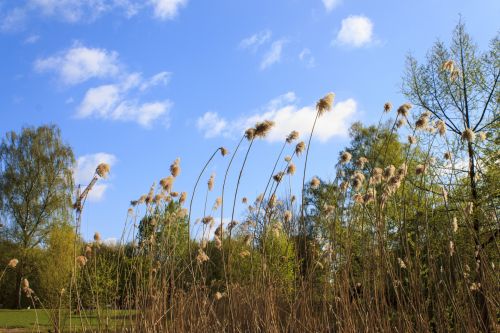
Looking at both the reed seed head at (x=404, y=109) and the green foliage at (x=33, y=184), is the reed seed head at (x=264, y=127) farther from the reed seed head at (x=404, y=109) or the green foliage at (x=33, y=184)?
the green foliage at (x=33, y=184)

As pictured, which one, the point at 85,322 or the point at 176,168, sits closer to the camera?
the point at 176,168

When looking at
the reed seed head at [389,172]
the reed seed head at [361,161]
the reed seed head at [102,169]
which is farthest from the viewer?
the reed seed head at [361,161]

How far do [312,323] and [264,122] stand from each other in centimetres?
159

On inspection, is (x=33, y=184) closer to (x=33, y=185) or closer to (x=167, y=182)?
(x=33, y=185)

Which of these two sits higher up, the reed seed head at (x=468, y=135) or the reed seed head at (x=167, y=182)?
the reed seed head at (x=468, y=135)

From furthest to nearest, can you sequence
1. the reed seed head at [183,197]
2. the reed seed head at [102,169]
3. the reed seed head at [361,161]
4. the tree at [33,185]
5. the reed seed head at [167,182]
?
the tree at [33,185]
the reed seed head at [183,197]
the reed seed head at [361,161]
the reed seed head at [167,182]
the reed seed head at [102,169]

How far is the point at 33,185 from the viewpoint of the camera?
31.0m

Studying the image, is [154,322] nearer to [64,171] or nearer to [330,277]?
[330,277]

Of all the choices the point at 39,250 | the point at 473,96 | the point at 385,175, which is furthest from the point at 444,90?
the point at 39,250

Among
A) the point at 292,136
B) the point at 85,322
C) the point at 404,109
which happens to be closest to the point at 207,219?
the point at 292,136

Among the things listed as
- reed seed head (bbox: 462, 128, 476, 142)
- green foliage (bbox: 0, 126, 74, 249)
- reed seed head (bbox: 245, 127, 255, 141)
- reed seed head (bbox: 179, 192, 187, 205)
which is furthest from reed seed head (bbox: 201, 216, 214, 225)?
green foliage (bbox: 0, 126, 74, 249)

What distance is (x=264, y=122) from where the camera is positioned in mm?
2846

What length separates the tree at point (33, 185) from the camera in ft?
101

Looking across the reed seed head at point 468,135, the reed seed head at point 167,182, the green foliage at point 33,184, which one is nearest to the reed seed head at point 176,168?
the reed seed head at point 167,182
